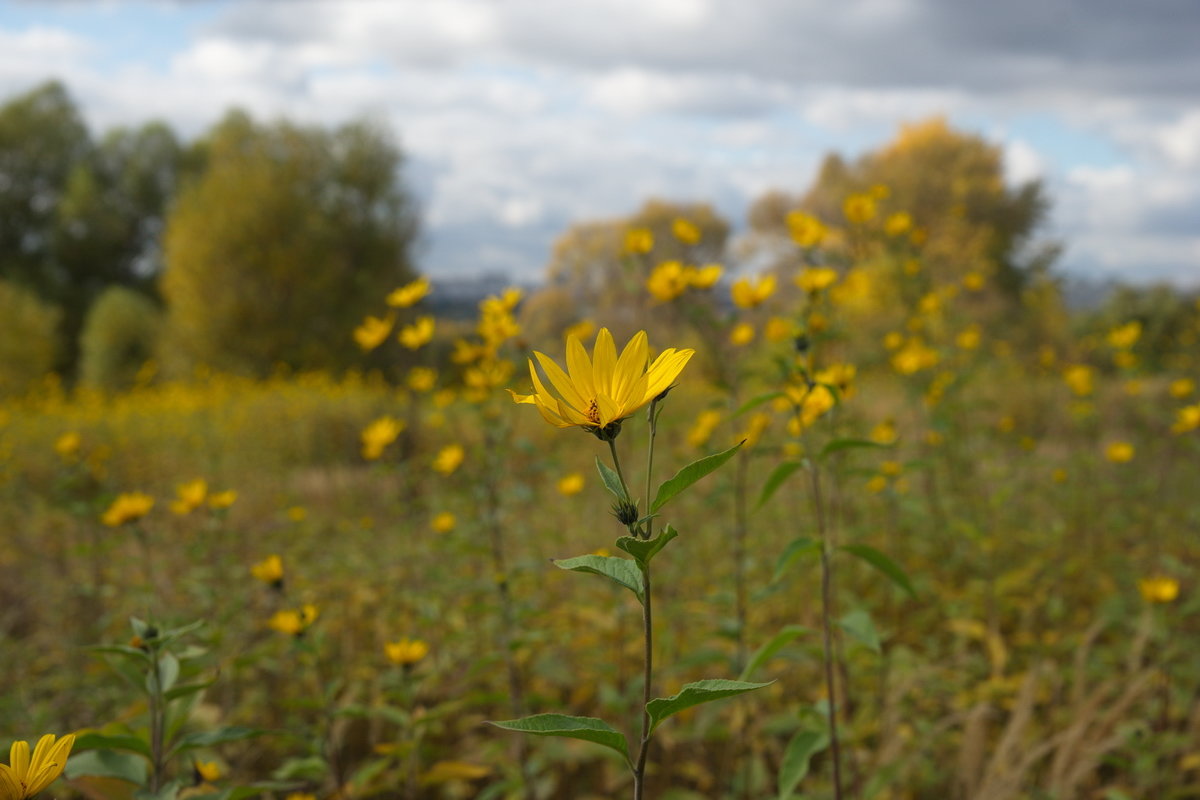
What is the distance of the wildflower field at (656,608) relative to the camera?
3.67 ft

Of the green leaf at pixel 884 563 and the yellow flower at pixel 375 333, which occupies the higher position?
the yellow flower at pixel 375 333

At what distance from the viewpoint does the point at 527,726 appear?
2.20ft

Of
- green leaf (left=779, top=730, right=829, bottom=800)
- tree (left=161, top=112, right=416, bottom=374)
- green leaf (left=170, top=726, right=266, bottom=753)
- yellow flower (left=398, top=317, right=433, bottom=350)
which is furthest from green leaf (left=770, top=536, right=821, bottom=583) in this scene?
tree (left=161, top=112, right=416, bottom=374)

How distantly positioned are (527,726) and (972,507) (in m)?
2.91

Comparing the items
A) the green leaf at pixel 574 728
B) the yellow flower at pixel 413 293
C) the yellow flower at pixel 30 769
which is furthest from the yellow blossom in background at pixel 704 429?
the yellow flower at pixel 30 769

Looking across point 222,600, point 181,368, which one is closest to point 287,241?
point 181,368

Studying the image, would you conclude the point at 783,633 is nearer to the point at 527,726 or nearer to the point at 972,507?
the point at 527,726

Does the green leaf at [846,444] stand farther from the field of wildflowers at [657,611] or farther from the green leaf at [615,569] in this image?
the green leaf at [615,569]

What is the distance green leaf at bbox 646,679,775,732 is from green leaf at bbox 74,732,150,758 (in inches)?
28.9

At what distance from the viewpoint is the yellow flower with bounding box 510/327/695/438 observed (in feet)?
2.30

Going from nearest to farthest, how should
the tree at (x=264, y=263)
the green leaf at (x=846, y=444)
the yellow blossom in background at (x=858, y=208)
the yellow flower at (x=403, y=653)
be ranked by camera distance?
the green leaf at (x=846, y=444) < the yellow flower at (x=403, y=653) < the yellow blossom in background at (x=858, y=208) < the tree at (x=264, y=263)

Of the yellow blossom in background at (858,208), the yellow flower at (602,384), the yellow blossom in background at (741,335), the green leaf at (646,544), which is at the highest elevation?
the yellow blossom in background at (858,208)

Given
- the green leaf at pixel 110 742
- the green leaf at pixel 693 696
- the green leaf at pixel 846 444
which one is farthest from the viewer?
the green leaf at pixel 846 444

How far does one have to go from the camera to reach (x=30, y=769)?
0.71 m
